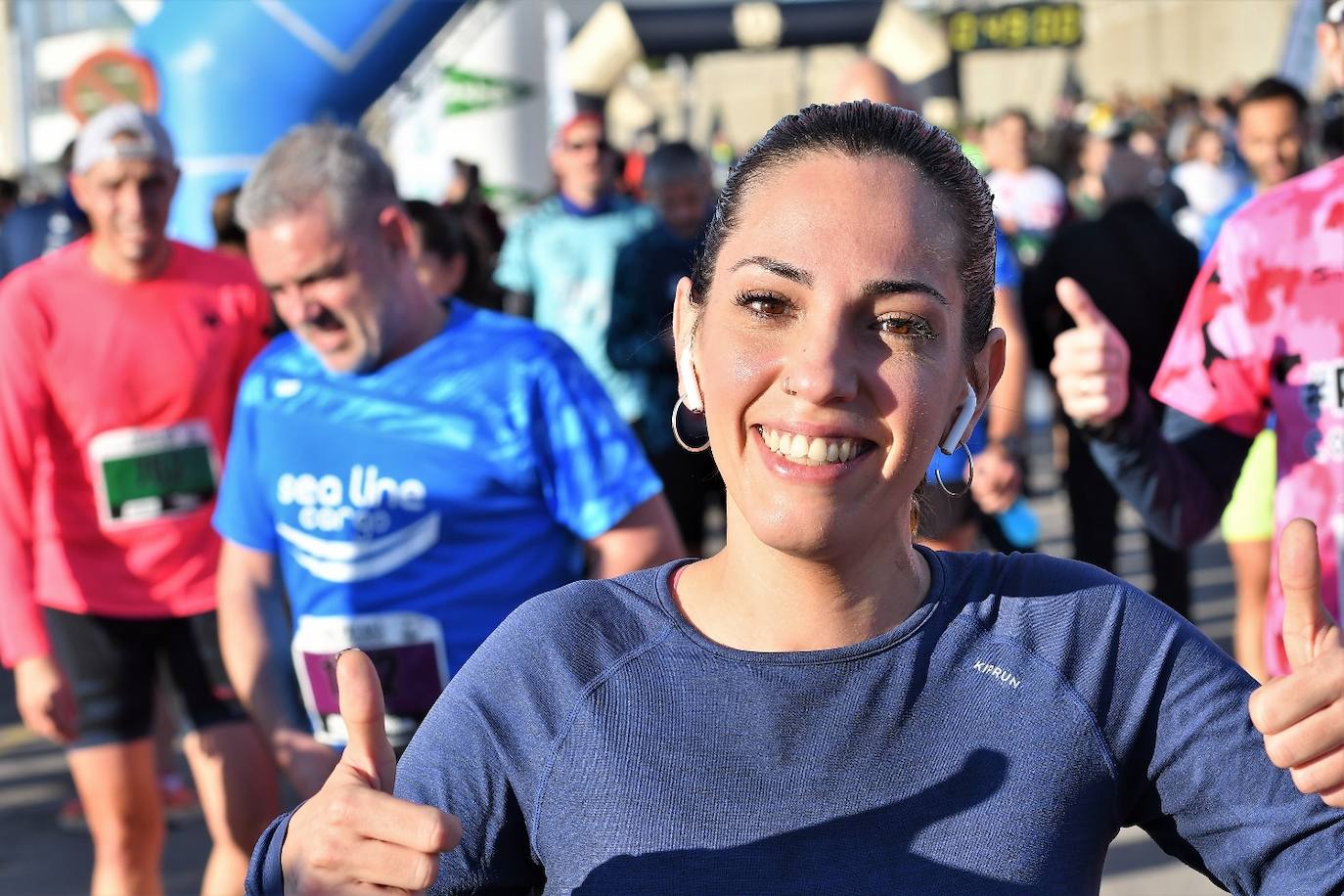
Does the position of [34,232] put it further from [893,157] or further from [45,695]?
[893,157]

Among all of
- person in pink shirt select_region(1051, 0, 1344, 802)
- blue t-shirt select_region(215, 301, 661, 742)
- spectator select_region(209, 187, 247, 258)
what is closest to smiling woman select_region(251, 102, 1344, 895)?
person in pink shirt select_region(1051, 0, 1344, 802)

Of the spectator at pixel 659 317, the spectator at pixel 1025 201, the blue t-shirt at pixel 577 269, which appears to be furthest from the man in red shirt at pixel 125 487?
the spectator at pixel 1025 201

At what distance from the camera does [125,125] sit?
Answer: 170 inches

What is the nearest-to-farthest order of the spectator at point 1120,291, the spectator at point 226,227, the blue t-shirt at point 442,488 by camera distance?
the blue t-shirt at point 442,488, the spectator at point 1120,291, the spectator at point 226,227

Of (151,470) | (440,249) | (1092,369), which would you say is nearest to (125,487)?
(151,470)

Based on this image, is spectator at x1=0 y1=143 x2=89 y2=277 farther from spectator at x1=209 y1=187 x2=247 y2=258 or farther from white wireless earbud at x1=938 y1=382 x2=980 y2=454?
white wireless earbud at x1=938 y1=382 x2=980 y2=454

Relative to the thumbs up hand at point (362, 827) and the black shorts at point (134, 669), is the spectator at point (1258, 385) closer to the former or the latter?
the thumbs up hand at point (362, 827)

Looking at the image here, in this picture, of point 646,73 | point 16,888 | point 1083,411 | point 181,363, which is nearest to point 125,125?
point 181,363

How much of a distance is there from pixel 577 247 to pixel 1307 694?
525 cm

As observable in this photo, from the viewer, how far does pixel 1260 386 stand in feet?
8.50

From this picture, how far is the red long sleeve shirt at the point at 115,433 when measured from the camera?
160 inches

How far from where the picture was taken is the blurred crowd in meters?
3.07

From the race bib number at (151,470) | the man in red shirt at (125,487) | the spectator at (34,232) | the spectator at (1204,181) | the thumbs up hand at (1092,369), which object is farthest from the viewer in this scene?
the spectator at (1204,181)

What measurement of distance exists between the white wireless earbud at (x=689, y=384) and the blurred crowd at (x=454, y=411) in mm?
189
